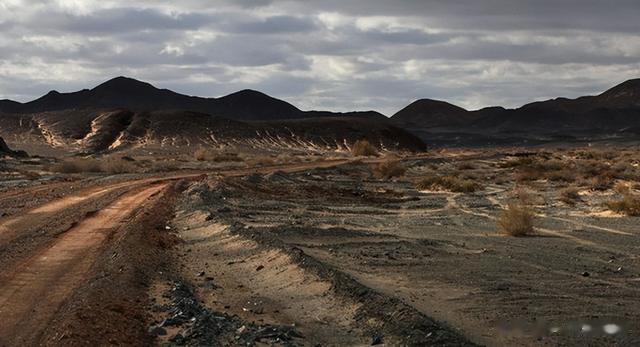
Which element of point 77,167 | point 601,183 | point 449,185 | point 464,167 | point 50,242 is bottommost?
point 464,167

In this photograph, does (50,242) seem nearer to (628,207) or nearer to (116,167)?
(628,207)

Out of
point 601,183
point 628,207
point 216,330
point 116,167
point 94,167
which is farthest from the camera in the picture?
point 94,167

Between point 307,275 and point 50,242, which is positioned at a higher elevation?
point 307,275

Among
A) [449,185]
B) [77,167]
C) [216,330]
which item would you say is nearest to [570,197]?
[449,185]

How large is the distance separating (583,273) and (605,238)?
19.0 ft

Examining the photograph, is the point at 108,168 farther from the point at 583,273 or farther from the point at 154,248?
the point at 583,273

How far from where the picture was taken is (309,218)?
23594 mm

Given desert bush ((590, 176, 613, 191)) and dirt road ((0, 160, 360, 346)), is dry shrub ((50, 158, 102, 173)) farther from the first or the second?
desert bush ((590, 176, 613, 191))

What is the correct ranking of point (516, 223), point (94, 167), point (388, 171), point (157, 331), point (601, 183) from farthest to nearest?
point (94, 167), point (388, 171), point (601, 183), point (516, 223), point (157, 331)

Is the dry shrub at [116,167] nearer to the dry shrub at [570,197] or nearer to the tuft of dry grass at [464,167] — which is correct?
the tuft of dry grass at [464,167]

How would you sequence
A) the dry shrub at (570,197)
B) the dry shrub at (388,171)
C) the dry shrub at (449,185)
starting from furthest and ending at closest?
the dry shrub at (388,171)
the dry shrub at (449,185)
the dry shrub at (570,197)

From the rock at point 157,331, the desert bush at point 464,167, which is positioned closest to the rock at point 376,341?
the rock at point 157,331

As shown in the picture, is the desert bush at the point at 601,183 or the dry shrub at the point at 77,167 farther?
the dry shrub at the point at 77,167

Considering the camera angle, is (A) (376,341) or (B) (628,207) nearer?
(A) (376,341)
